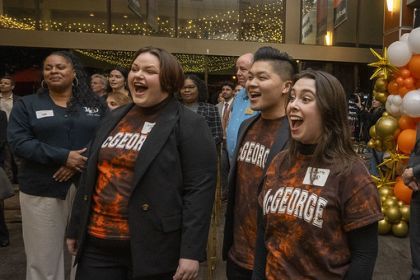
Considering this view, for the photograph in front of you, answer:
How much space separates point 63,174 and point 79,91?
2.25ft

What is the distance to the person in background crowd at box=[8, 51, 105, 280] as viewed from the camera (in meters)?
3.26

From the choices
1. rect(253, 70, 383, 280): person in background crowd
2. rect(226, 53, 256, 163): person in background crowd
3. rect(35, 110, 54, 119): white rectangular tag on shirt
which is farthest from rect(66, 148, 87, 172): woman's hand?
rect(253, 70, 383, 280): person in background crowd

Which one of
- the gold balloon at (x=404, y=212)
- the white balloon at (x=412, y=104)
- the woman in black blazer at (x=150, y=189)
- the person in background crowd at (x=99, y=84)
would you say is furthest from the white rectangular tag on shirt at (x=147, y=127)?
the gold balloon at (x=404, y=212)

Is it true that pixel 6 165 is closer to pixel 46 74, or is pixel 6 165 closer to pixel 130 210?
pixel 46 74

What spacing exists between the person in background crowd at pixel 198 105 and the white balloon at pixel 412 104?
236 centimetres

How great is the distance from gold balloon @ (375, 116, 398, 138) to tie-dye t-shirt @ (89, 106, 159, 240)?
449 cm

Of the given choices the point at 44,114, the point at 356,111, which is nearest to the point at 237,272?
the point at 44,114

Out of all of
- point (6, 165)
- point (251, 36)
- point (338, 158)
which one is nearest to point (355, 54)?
point (251, 36)

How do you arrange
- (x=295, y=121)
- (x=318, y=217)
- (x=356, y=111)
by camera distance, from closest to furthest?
(x=318, y=217), (x=295, y=121), (x=356, y=111)

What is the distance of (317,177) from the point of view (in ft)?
5.97

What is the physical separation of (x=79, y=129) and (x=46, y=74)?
0.49 meters

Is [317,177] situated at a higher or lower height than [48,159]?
higher

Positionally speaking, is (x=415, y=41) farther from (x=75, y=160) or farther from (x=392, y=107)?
(x=75, y=160)

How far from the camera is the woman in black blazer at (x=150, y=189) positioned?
238cm
